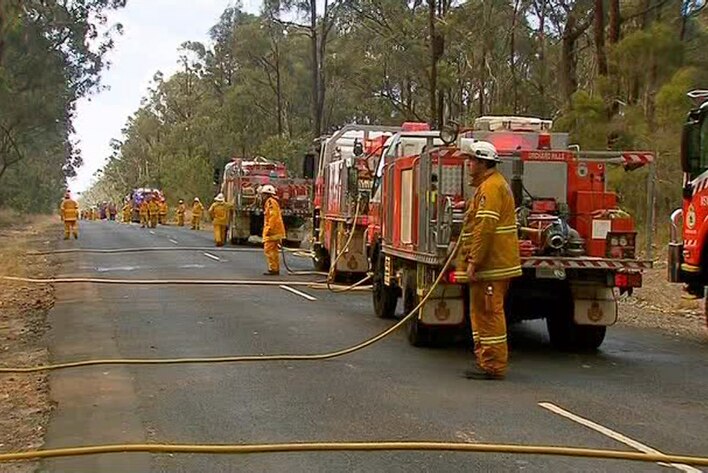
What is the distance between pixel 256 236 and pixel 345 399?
83.2 feet

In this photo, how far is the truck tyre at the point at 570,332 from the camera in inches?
440

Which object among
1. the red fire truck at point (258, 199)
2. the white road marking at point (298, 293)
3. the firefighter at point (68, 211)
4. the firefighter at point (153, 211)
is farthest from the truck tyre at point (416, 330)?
the firefighter at point (153, 211)

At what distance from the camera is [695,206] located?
39.6ft

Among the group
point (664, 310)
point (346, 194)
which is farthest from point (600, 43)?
point (664, 310)

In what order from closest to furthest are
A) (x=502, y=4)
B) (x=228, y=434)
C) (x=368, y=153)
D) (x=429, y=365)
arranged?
(x=228, y=434) < (x=429, y=365) < (x=368, y=153) < (x=502, y=4)

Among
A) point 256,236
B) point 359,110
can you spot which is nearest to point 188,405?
point 256,236

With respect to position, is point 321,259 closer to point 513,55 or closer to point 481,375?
point 481,375

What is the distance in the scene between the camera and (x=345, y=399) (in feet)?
27.4

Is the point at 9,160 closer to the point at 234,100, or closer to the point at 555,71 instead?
the point at 234,100

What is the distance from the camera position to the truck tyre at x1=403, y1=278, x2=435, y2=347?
11.2 metres

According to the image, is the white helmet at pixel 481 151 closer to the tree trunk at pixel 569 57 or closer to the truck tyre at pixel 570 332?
the truck tyre at pixel 570 332

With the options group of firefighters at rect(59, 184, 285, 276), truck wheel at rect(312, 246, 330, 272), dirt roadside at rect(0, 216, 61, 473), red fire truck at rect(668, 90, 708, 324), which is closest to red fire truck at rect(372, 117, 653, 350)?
red fire truck at rect(668, 90, 708, 324)

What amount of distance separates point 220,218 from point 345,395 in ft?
77.6

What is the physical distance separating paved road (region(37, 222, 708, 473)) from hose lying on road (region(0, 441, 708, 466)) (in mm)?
77
